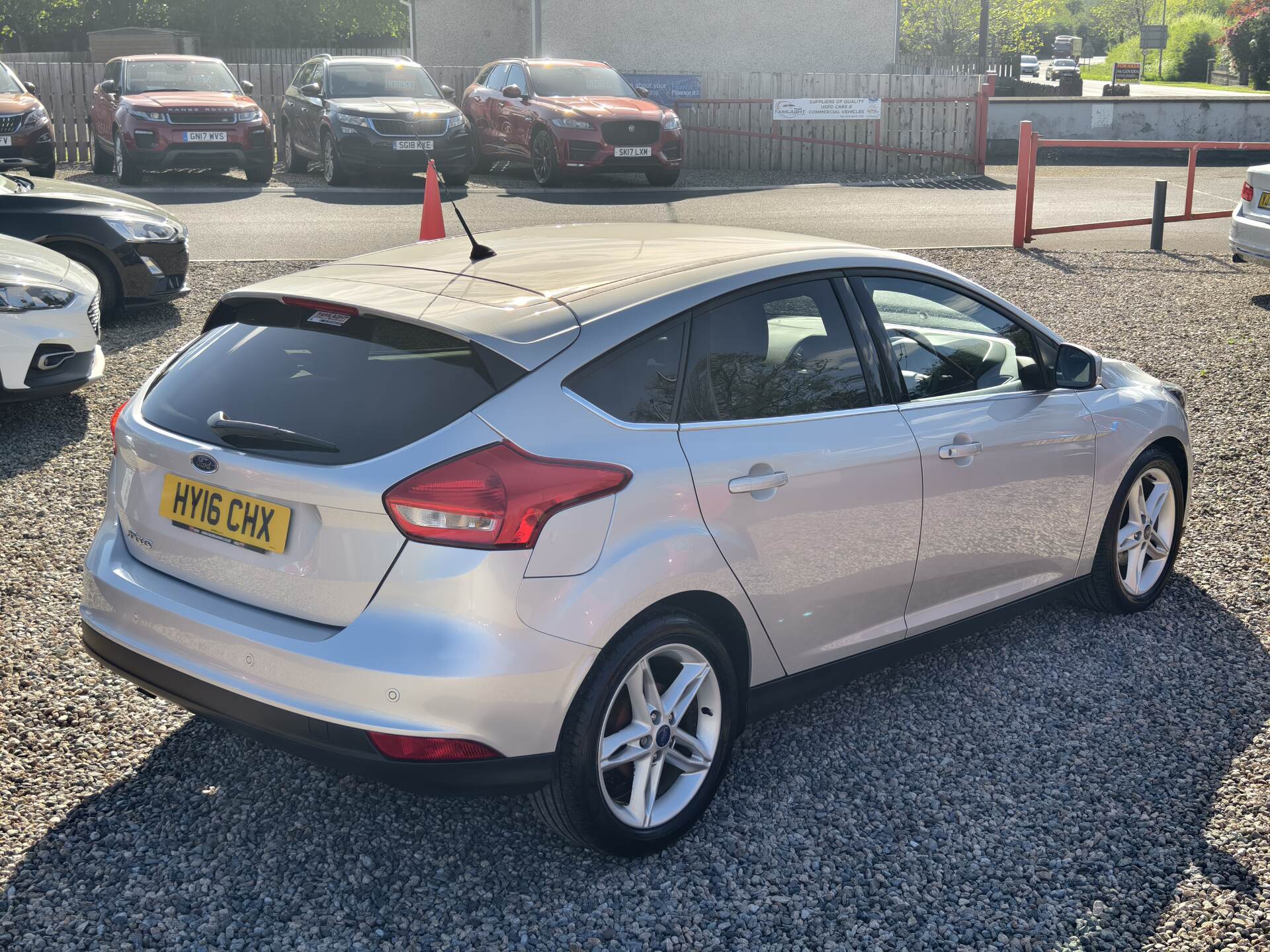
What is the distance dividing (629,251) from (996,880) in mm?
2064

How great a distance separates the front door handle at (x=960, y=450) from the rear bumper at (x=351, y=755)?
1667 mm

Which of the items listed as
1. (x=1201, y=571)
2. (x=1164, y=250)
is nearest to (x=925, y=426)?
(x=1201, y=571)

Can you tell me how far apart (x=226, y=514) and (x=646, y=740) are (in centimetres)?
120

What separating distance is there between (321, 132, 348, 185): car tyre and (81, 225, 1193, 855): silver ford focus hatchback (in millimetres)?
15283

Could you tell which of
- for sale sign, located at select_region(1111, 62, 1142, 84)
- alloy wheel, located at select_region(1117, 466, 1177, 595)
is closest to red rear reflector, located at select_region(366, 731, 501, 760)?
alloy wheel, located at select_region(1117, 466, 1177, 595)

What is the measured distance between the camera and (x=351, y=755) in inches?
119

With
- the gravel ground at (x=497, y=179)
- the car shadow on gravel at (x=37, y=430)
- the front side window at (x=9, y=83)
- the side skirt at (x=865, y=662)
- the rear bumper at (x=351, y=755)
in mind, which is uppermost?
the front side window at (x=9, y=83)

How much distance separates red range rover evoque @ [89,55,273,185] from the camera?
59.1 feet

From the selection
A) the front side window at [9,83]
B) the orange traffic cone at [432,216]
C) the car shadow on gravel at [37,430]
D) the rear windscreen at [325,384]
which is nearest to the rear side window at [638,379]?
the rear windscreen at [325,384]

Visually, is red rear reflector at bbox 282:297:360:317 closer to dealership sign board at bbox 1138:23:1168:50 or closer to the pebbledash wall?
the pebbledash wall

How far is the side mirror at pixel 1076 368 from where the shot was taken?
14.9 feet

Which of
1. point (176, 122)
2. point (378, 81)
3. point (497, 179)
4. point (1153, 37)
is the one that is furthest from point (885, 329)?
point (1153, 37)

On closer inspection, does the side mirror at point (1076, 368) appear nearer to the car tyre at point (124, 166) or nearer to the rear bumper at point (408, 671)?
the rear bumper at point (408, 671)

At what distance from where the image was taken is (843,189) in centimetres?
2022
